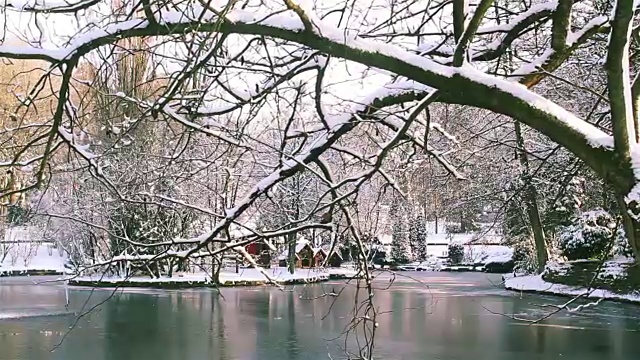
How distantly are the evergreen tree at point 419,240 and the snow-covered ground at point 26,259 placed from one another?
1519cm

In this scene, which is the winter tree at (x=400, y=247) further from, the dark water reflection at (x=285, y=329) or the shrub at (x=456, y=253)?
the dark water reflection at (x=285, y=329)

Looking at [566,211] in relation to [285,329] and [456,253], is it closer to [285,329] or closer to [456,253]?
[285,329]

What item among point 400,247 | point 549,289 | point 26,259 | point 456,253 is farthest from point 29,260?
point 549,289

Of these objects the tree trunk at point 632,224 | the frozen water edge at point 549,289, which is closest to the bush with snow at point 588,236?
the frozen water edge at point 549,289

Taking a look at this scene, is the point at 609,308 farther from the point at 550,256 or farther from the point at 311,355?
the point at 311,355

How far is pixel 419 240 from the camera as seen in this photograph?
3506cm

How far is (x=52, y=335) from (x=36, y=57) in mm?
9198

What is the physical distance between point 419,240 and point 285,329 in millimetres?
23308

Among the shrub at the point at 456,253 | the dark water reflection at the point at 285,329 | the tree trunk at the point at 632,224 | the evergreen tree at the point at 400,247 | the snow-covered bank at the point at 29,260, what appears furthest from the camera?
the shrub at the point at 456,253

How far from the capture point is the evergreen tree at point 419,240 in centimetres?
3450

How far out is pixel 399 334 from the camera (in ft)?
38.7

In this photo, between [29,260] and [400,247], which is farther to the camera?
[400,247]

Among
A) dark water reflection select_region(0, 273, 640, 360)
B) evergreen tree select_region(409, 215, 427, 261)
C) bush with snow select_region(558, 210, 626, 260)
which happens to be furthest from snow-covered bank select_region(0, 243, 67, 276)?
bush with snow select_region(558, 210, 626, 260)

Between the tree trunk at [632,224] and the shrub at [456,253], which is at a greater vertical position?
the tree trunk at [632,224]
